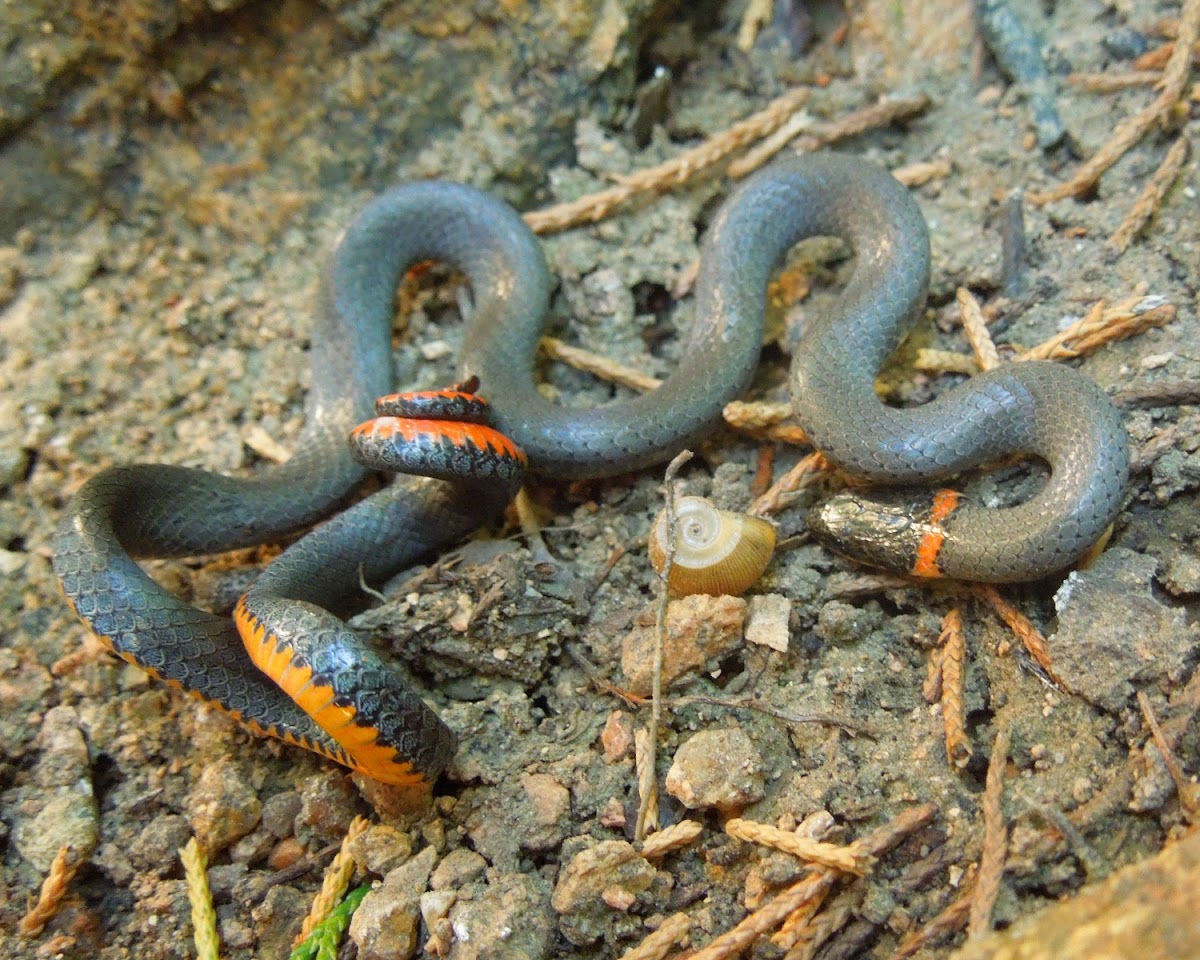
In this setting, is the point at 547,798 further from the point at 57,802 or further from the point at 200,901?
the point at 57,802

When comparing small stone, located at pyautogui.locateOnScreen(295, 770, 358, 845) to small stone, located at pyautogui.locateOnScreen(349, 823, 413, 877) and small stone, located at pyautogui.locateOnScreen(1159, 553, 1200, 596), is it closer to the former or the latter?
small stone, located at pyautogui.locateOnScreen(349, 823, 413, 877)

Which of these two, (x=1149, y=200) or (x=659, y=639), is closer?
(x=659, y=639)

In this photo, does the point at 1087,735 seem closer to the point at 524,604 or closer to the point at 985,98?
the point at 524,604

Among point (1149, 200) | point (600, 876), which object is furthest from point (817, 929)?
point (1149, 200)

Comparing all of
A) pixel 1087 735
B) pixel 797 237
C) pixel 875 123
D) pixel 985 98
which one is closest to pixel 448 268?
pixel 797 237

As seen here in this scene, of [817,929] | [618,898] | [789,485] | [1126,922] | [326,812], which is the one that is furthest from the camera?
[789,485]

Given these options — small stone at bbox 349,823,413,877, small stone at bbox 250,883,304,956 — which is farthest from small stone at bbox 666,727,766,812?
small stone at bbox 250,883,304,956
